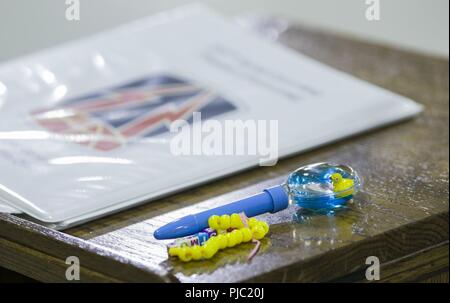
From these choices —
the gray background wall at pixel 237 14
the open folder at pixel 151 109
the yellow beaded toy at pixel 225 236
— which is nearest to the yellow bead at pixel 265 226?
the yellow beaded toy at pixel 225 236

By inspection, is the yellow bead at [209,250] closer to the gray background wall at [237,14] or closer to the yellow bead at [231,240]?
the yellow bead at [231,240]

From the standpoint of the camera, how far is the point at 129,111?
3.24 ft

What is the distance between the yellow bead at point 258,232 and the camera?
2.48 ft

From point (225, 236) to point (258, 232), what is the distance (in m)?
0.03

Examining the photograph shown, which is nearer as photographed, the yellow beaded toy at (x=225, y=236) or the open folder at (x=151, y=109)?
the yellow beaded toy at (x=225, y=236)

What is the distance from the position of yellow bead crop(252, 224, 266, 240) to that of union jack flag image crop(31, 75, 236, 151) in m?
0.21

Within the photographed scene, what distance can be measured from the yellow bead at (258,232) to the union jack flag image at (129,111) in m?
0.21

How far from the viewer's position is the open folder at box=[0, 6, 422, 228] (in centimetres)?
85

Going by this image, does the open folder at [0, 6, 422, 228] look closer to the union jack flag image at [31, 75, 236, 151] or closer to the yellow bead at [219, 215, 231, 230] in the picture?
the union jack flag image at [31, 75, 236, 151]

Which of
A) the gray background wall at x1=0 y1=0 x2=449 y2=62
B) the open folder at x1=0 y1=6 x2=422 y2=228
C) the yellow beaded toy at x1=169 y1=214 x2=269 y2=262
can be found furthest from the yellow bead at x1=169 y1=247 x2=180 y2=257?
the gray background wall at x1=0 y1=0 x2=449 y2=62

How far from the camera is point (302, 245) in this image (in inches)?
29.3
